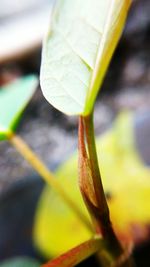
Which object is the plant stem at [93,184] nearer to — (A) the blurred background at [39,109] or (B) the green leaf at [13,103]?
(B) the green leaf at [13,103]

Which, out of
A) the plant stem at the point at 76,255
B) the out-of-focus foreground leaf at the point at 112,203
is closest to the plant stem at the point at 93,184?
the plant stem at the point at 76,255

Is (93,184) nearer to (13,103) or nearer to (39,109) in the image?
(13,103)

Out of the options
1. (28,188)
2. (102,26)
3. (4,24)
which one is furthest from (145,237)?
(4,24)

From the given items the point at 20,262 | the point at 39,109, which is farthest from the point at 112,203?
the point at 39,109

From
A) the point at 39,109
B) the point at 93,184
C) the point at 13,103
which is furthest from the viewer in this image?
the point at 39,109

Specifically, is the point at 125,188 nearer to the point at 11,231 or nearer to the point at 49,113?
the point at 11,231
